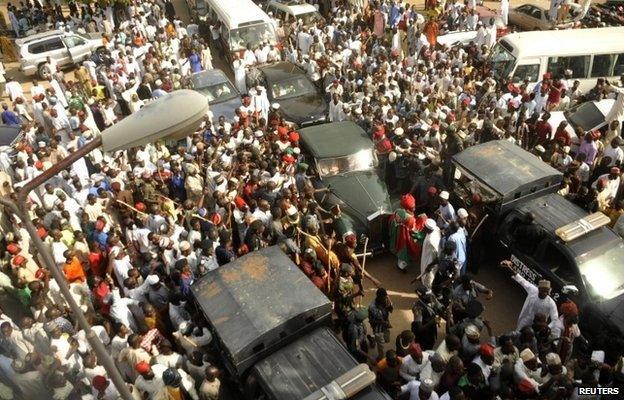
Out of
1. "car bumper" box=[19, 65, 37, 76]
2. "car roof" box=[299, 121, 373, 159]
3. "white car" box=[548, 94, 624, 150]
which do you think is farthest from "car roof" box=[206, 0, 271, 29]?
"white car" box=[548, 94, 624, 150]

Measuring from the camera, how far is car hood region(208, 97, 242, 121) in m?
12.4

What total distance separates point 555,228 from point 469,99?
4991 mm

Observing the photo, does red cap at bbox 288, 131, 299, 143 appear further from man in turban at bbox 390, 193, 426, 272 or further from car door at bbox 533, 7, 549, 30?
car door at bbox 533, 7, 549, 30

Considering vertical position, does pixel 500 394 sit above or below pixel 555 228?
below

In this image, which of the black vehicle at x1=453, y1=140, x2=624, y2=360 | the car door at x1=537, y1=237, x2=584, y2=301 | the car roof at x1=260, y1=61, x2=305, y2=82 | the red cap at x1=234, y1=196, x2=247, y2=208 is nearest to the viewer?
the black vehicle at x1=453, y1=140, x2=624, y2=360

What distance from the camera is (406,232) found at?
335 inches

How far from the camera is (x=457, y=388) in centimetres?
542

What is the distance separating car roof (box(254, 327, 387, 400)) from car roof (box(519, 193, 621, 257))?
3.74 meters

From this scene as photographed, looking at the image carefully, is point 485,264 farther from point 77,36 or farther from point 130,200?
point 77,36

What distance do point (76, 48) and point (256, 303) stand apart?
14939 millimetres

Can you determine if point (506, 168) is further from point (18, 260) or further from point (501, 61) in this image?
point (18, 260)

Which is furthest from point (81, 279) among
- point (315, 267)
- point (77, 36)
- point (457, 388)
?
point (77, 36)

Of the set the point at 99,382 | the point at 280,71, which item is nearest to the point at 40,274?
the point at 99,382

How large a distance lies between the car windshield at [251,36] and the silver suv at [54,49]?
492cm
